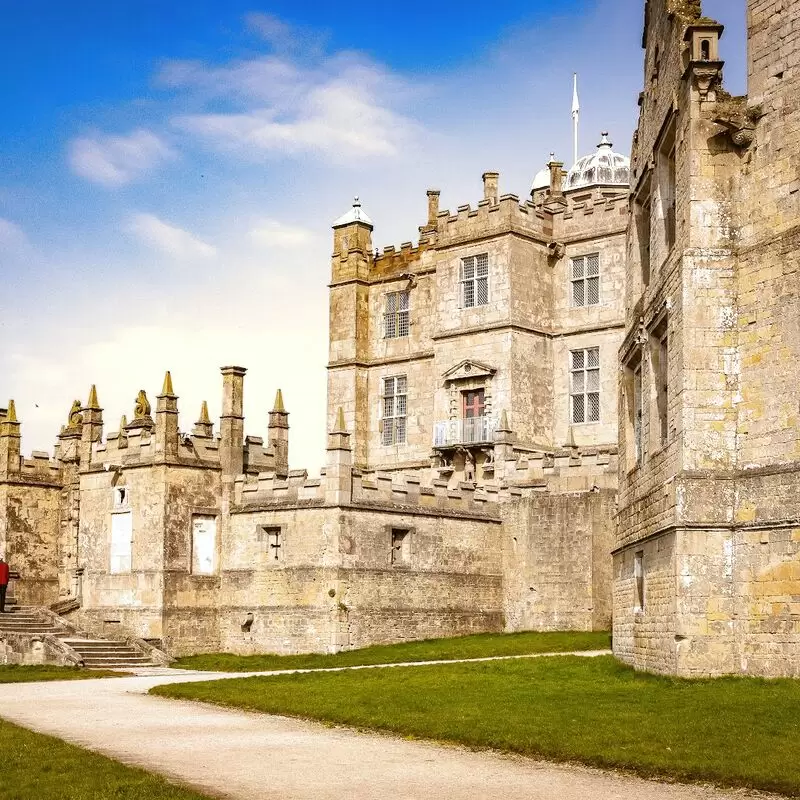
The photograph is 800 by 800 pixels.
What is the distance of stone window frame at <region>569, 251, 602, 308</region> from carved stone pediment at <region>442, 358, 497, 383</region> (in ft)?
12.1

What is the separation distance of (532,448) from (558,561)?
736 centimetres

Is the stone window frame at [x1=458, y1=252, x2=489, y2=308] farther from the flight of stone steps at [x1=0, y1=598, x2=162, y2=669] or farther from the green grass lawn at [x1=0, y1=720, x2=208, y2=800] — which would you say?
the green grass lawn at [x1=0, y1=720, x2=208, y2=800]

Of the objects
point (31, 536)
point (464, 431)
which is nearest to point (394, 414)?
point (464, 431)

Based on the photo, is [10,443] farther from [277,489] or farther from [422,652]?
[422,652]

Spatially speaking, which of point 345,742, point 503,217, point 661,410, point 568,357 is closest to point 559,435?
point 568,357

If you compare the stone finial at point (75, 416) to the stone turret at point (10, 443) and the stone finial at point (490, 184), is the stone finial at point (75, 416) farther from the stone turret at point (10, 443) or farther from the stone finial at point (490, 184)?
the stone finial at point (490, 184)

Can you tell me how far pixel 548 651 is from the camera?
32.2 meters

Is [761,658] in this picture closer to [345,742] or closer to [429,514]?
[345,742]

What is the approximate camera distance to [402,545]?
37.6 meters

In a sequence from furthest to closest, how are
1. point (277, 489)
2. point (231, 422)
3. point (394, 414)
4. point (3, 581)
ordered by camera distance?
point (394, 414)
point (3, 581)
point (231, 422)
point (277, 489)

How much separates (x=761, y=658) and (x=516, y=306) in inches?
992

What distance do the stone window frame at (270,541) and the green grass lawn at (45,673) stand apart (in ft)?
21.6

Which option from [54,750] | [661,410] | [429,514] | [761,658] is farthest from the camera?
[429,514]

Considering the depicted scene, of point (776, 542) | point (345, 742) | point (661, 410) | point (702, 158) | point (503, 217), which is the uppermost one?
point (503, 217)
